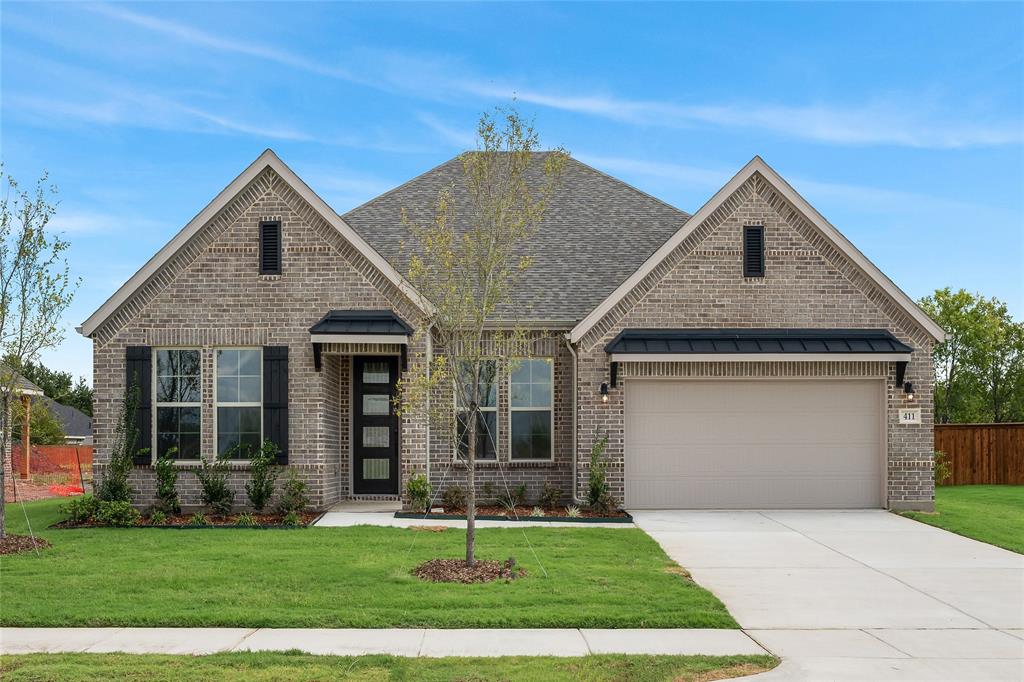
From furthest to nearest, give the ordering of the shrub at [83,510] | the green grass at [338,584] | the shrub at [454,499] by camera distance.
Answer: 1. the shrub at [454,499]
2. the shrub at [83,510]
3. the green grass at [338,584]

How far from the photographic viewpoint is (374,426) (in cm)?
1703

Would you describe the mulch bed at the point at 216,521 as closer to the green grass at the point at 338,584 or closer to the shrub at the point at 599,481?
the green grass at the point at 338,584

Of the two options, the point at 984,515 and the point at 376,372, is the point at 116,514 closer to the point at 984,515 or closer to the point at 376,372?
the point at 376,372

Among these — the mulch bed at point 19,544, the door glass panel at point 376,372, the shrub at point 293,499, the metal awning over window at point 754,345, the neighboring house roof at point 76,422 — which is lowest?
the neighboring house roof at point 76,422

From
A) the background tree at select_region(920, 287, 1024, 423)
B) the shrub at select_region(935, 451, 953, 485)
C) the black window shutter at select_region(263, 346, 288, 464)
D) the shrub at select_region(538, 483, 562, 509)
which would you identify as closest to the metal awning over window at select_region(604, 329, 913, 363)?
the shrub at select_region(538, 483, 562, 509)

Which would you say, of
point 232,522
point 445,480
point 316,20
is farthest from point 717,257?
point 232,522

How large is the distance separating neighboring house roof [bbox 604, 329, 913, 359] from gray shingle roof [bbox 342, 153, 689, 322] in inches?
60.7

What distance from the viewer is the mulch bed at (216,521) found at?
14.0 m

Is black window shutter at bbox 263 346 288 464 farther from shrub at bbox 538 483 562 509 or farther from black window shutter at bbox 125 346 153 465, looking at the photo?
shrub at bbox 538 483 562 509

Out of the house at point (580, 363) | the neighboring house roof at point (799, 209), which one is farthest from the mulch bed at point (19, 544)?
the neighboring house roof at point (799, 209)

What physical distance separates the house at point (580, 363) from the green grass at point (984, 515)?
84 centimetres

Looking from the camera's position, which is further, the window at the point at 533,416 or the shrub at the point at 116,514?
the window at the point at 533,416

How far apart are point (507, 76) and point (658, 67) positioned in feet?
19.7

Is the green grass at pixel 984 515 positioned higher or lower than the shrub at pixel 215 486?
A: lower
